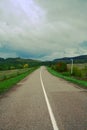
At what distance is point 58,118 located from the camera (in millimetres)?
7758

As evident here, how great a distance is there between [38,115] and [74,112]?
1382 mm

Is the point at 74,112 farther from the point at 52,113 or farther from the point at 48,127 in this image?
the point at 48,127

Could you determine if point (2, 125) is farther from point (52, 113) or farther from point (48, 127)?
point (52, 113)

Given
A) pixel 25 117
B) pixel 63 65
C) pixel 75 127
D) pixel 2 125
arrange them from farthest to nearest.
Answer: pixel 63 65
pixel 25 117
pixel 2 125
pixel 75 127

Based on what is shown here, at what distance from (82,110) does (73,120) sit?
1796 mm

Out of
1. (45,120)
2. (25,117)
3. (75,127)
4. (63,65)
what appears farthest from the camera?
(63,65)

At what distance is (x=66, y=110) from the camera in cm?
912

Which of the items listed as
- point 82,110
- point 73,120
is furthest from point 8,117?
point 82,110

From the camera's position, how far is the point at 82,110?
9.06 metres

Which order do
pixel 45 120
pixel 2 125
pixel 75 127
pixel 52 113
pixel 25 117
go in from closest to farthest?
pixel 75 127 → pixel 2 125 → pixel 45 120 → pixel 25 117 → pixel 52 113

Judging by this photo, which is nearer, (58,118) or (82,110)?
(58,118)

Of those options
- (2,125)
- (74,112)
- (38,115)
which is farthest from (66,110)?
(2,125)

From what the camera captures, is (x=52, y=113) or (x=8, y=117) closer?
(x=8, y=117)

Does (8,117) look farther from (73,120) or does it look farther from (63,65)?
(63,65)
